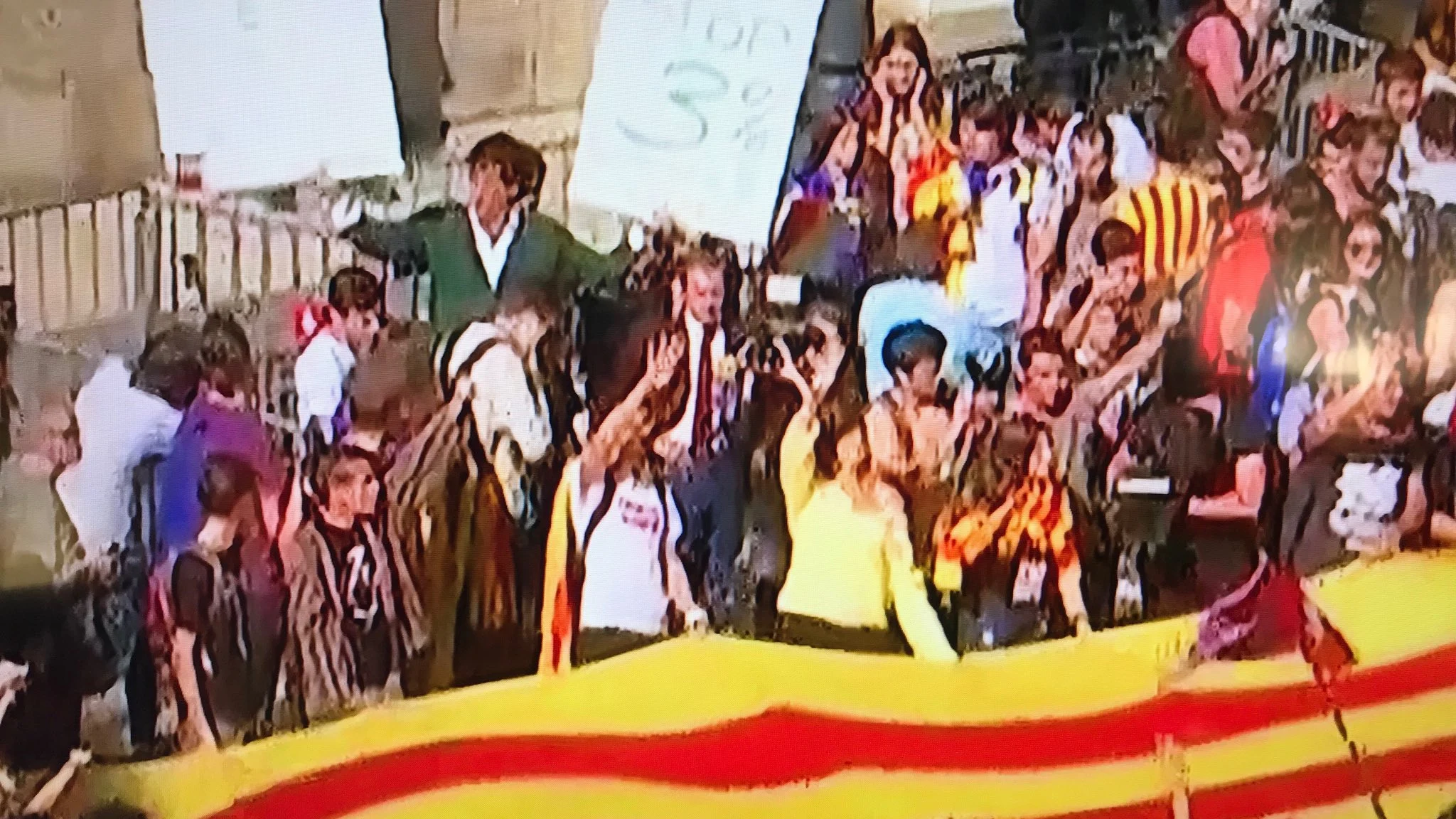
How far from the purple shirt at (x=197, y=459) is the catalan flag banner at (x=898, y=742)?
0.19 m

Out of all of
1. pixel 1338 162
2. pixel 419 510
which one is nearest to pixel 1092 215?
pixel 1338 162

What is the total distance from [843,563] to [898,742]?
15 cm

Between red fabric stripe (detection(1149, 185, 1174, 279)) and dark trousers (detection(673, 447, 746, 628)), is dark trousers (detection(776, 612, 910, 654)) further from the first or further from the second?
red fabric stripe (detection(1149, 185, 1174, 279))

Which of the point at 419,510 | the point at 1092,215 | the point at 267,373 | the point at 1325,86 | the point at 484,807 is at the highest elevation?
the point at 1325,86

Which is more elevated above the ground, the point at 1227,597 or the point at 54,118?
the point at 54,118

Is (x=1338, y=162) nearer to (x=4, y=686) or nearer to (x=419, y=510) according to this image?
(x=419, y=510)

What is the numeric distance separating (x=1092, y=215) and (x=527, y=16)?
495mm

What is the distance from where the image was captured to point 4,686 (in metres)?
1.16

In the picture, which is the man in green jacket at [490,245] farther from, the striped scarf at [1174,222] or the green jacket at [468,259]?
the striped scarf at [1174,222]

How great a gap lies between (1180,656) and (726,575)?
1.25ft

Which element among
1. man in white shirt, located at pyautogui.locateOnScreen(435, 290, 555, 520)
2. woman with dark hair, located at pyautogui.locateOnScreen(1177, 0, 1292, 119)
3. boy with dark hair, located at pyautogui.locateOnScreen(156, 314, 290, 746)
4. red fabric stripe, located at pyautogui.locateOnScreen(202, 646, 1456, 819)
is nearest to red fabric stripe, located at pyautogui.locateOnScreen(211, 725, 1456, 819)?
red fabric stripe, located at pyautogui.locateOnScreen(202, 646, 1456, 819)

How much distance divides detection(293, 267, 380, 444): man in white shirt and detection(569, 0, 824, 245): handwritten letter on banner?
7.9 inches

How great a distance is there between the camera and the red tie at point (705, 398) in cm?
119

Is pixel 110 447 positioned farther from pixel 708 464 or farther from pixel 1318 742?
pixel 1318 742
